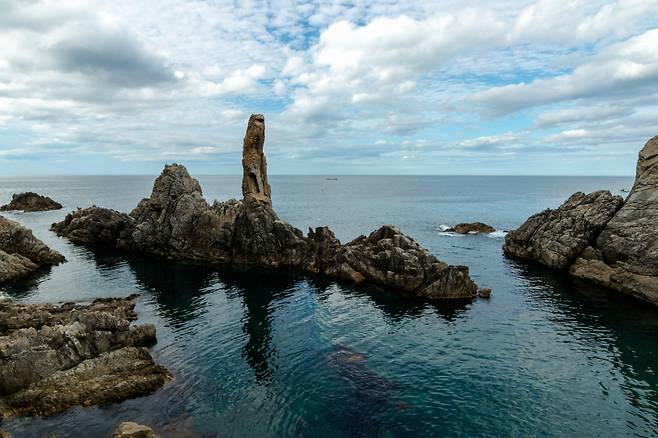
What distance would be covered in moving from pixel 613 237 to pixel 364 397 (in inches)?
2045

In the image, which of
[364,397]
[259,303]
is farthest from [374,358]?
[259,303]

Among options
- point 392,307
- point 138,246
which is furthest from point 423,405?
point 138,246

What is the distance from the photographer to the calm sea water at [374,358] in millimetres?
32312

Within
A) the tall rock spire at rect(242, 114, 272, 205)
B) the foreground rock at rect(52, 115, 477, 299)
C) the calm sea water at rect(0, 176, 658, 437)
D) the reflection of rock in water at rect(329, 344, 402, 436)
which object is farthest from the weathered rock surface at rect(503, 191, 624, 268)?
the tall rock spire at rect(242, 114, 272, 205)

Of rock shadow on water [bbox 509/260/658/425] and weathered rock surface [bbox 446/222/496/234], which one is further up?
weathered rock surface [bbox 446/222/496/234]

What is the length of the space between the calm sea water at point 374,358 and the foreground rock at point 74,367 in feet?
4.76

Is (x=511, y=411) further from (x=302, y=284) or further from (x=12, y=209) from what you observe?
(x=12, y=209)

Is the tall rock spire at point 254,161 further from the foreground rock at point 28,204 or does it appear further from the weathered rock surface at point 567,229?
the foreground rock at point 28,204

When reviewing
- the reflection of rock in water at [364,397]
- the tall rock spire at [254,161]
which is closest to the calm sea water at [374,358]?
the reflection of rock in water at [364,397]

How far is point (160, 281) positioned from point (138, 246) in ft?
75.7

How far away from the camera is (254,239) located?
270ft

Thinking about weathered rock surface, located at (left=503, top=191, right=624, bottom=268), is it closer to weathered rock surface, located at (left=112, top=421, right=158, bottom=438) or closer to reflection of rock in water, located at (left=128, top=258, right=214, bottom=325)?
reflection of rock in water, located at (left=128, top=258, right=214, bottom=325)

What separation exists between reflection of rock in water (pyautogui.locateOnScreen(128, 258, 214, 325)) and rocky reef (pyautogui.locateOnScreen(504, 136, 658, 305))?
61.5 meters

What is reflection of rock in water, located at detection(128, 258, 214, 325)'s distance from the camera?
188 ft
